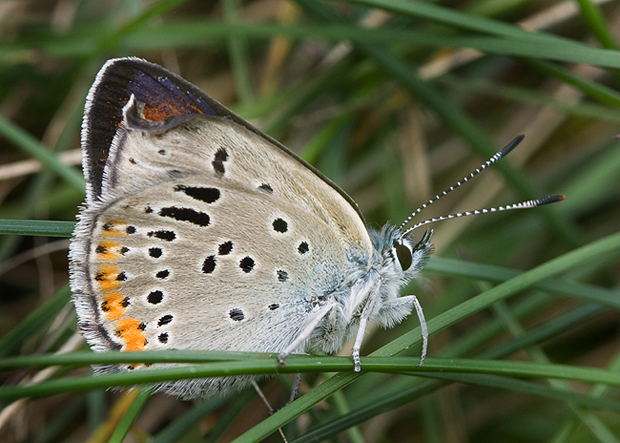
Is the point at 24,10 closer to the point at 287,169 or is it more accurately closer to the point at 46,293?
the point at 46,293

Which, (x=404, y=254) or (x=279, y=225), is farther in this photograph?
(x=404, y=254)

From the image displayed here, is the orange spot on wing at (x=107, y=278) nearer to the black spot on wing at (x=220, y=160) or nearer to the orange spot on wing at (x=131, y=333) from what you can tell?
the orange spot on wing at (x=131, y=333)

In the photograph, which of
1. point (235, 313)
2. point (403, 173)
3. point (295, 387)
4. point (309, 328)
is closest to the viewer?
point (309, 328)

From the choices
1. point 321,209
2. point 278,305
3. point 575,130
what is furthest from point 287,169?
point 575,130

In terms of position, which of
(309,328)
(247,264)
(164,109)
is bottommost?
(309,328)

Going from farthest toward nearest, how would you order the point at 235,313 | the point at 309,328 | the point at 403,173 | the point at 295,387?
the point at 403,173 < the point at 295,387 < the point at 235,313 < the point at 309,328

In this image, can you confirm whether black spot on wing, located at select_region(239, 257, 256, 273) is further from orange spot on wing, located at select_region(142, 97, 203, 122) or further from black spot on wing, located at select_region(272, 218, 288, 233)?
orange spot on wing, located at select_region(142, 97, 203, 122)

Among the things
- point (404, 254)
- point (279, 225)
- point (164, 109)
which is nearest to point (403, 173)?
point (404, 254)

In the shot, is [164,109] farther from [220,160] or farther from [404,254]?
[404,254]
